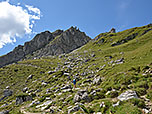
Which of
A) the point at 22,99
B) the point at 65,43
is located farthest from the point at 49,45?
the point at 22,99

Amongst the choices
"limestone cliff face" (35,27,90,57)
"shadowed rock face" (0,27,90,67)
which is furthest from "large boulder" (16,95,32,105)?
"shadowed rock face" (0,27,90,67)

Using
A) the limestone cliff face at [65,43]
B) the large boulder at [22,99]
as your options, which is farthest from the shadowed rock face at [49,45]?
the large boulder at [22,99]

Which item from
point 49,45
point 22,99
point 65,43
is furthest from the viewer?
point 65,43

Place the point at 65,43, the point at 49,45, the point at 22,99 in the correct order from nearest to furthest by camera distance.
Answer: the point at 22,99 < the point at 49,45 < the point at 65,43

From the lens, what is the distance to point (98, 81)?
70.7 feet

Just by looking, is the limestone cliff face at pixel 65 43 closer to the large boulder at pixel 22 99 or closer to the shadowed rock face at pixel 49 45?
the shadowed rock face at pixel 49 45

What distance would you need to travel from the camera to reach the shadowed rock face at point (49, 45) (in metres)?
160

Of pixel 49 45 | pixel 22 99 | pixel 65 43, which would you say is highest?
pixel 49 45

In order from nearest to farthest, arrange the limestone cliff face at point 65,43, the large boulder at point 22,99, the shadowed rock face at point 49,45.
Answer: the large boulder at point 22,99, the limestone cliff face at point 65,43, the shadowed rock face at point 49,45

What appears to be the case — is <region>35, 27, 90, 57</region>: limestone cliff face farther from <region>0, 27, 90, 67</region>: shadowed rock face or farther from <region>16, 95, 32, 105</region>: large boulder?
<region>16, 95, 32, 105</region>: large boulder

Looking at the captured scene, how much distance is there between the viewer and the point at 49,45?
16475cm

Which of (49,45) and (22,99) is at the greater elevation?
(49,45)

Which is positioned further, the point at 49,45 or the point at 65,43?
the point at 65,43

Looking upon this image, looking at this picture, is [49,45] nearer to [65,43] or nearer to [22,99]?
[65,43]
